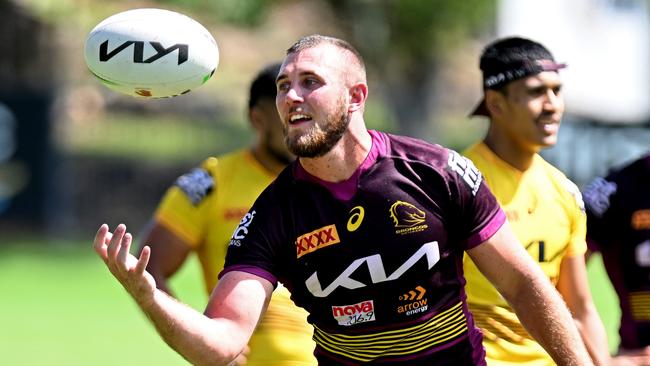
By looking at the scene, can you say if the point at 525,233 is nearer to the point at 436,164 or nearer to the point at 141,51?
the point at 436,164

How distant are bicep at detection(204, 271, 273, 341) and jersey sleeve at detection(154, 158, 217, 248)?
202cm

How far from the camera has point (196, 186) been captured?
733 centimetres

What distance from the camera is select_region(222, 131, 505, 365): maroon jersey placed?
533 centimetres

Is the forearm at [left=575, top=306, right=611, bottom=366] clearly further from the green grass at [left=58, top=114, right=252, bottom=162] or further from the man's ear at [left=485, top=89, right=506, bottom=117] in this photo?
the green grass at [left=58, top=114, right=252, bottom=162]

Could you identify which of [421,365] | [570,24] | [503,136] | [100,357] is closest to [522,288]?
[421,365]

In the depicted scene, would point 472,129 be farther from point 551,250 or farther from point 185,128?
point 551,250

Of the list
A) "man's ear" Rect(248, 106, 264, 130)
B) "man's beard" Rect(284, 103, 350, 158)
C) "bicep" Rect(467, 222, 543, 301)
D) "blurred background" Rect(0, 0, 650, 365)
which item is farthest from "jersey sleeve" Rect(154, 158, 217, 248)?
"blurred background" Rect(0, 0, 650, 365)

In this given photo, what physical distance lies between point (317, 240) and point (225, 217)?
1976 mm

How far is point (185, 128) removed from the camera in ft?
82.7

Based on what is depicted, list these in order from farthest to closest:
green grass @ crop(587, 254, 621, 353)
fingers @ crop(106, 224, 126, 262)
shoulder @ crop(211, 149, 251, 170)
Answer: green grass @ crop(587, 254, 621, 353) < shoulder @ crop(211, 149, 251, 170) < fingers @ crop(106, 224, 126, 262)

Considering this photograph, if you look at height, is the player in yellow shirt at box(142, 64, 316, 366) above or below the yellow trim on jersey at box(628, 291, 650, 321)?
above

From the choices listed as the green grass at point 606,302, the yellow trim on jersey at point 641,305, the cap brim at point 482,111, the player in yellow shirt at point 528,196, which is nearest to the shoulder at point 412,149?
the player in yellow shirt at point 528,196

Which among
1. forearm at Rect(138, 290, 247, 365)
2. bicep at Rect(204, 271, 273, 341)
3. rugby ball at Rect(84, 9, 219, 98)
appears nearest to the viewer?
forearm at Rect(138, 290, 247, 365)

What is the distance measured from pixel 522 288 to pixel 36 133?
640 inches
